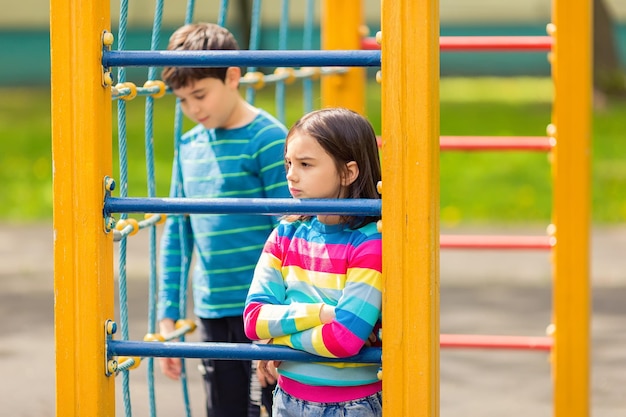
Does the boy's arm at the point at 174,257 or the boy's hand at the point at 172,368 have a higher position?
the boy's arm at the point at 174,257

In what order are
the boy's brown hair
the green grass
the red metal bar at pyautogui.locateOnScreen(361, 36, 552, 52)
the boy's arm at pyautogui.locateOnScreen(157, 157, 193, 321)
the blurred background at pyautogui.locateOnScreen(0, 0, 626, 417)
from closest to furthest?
the boy's brown hair → the boy's arm at pyautogui.locateOnScreen(157, 157, 193, 321) → the red metal bar at pyautogui.locateOnScreen(361, 36, 552, 52) → the blurred background at pyautogui.locateOnScreen(0, 0, 626, 417) → the green grass

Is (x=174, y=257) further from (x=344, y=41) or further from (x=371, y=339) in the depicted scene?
(x=344, y=41)

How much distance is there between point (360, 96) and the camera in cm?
432

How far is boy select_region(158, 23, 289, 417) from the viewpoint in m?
3.11

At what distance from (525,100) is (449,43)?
1205cm

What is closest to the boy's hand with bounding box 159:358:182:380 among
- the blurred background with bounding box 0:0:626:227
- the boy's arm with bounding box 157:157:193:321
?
the boy's arm with bounding box 157:157:193:321

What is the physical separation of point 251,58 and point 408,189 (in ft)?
1.39

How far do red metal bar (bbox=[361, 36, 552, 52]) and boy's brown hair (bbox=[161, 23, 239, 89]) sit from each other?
1.09m

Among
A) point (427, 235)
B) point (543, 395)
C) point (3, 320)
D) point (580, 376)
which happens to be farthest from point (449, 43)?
point (3, 320)

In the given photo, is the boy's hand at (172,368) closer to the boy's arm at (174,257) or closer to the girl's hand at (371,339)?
the boy's arm at (174,257)

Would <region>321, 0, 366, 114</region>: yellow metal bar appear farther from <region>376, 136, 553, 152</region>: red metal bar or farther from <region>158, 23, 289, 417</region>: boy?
<region>158, 23, 289, 417</region>: boy

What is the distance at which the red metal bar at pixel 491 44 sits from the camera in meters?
4.14

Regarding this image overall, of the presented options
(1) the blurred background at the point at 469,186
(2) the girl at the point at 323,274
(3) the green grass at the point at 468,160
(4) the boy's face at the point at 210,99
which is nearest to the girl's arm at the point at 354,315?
(2) the girl at the point at 323,274

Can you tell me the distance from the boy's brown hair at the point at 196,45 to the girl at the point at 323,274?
594 mm
